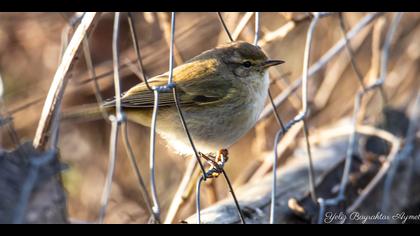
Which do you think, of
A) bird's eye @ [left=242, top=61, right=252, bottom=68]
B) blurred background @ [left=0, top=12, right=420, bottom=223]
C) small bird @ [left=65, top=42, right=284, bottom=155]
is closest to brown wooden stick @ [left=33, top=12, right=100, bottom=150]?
small bird @ [left=65, top=42, right=284, bottom=155]

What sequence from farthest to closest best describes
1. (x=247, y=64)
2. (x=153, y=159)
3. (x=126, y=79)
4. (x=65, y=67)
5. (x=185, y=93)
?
1. (x=126, y=79)
2. (x=247, y=64)
3. (x=185, y=93)
4. (x=65, y=67)
5. (x=153, y=159)

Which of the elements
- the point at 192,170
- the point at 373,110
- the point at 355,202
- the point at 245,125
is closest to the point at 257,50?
the point at 245,125

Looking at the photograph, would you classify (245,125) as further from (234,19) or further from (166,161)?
(166,161)

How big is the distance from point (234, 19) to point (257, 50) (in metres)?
0.85

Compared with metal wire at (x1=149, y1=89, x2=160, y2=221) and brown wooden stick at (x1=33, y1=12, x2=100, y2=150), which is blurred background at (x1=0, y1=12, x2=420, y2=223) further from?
metal wire at (x1=149, y1=89, x2=160, y2=221)

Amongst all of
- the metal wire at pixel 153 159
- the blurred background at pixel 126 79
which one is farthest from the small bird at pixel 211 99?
the blurred background at pixel 126 79

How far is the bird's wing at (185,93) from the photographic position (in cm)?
254

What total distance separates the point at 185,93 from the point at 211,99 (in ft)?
0.41

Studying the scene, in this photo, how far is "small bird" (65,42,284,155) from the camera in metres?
2.56

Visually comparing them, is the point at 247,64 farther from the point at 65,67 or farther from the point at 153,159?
the point at 153,159

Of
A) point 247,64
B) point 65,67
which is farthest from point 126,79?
point 65,67

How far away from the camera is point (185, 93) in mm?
2641

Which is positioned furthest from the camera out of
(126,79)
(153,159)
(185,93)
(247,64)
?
(126,79)
